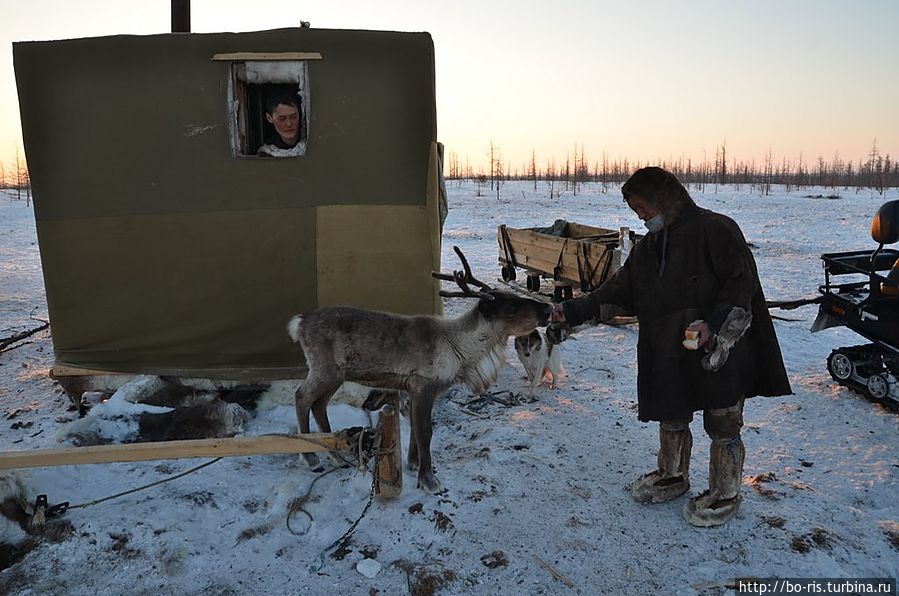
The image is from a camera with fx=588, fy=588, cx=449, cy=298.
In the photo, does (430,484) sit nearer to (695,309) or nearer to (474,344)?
(474,344)

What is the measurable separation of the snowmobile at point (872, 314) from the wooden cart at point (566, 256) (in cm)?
365

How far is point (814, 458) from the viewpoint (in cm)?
473

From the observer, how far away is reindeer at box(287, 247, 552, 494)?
424 centimetres

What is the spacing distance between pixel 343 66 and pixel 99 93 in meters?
2.28

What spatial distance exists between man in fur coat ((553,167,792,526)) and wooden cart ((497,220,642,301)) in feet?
19.4

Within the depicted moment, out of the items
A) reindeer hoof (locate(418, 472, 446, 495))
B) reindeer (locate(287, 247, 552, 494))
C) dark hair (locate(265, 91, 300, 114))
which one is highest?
dark hair (locate(265, 91, 300, 114))

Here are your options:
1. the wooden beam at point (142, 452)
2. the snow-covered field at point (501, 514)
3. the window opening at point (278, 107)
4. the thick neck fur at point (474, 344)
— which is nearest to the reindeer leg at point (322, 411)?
the snow-covered field at point (501, 514)

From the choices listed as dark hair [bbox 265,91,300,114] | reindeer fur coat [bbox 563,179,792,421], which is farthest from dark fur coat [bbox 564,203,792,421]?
dark hair [bbox 265,91,300,114]

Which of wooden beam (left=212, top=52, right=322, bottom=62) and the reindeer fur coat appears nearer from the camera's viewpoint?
the reindeer fur coat

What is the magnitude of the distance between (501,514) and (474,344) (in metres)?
1.19

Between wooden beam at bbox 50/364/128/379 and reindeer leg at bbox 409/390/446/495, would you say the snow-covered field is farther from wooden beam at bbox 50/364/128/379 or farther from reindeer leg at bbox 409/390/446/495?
wooden beam at bbox 50/364/128/379

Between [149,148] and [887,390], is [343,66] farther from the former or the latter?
[887,390]

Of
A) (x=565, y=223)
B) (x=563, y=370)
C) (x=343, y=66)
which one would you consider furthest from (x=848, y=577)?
(x=565, y=223)

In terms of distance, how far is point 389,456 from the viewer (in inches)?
151
